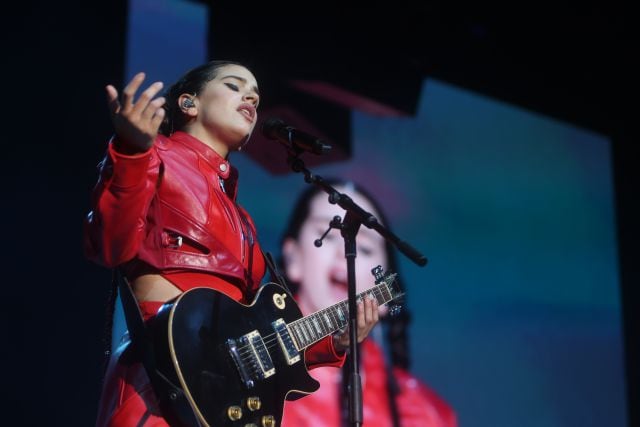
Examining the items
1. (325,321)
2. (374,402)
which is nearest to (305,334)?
(325,321)

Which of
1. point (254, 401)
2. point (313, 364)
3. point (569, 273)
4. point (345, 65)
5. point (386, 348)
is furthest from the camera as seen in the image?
point (569, 273)

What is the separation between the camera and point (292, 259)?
419cm

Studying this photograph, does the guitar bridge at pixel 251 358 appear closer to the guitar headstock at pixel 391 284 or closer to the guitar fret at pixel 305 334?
the guitar fret at pixel 305 334

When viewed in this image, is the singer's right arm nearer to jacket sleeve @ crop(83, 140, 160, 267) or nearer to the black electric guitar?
jacket sleeve @ crop(83, 140, 160, 267)

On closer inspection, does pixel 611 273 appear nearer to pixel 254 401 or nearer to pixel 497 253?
pixel 497 253

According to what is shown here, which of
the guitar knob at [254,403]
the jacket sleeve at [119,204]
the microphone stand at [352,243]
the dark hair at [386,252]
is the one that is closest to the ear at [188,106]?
the microphone stand at [352,243]

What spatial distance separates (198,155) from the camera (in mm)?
2465

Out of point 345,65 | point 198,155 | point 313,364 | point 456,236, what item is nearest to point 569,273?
point 456,236

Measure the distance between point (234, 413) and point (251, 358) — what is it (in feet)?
0.55

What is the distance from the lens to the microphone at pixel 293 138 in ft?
8.05

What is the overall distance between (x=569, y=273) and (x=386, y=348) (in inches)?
66.2

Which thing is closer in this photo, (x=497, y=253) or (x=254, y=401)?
(x=254, y=401)

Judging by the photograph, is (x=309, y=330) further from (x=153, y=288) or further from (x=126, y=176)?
(x=126, y=176)

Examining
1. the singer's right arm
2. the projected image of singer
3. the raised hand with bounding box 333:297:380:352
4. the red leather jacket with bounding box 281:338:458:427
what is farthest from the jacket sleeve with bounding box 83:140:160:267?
the projected image of singer
